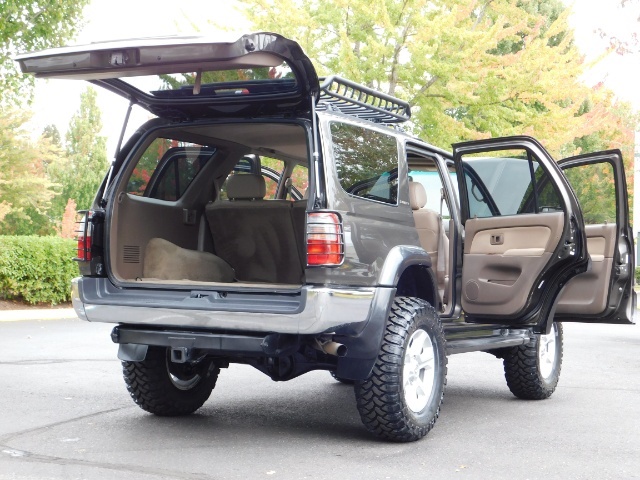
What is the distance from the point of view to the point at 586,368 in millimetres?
10203

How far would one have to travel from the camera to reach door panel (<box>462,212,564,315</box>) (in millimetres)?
7250

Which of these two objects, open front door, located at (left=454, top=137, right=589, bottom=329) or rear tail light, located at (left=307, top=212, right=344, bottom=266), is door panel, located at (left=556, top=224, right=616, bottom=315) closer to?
open front door, located at (left=454, top=137, right=589, bottom=329)

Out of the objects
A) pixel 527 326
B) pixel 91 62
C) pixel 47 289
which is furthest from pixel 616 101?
pixel 91 62

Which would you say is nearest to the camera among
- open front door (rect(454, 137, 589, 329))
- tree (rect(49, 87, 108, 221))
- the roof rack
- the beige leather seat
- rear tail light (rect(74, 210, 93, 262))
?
the roof rack

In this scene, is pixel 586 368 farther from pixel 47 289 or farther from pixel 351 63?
pixel 351 63

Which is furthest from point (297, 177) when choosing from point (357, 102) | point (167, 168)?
point (357, 102)

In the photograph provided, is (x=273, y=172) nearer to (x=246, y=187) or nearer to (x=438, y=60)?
(x=246, y=187)

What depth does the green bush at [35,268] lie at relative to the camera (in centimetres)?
1643

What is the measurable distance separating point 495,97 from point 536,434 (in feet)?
51.4

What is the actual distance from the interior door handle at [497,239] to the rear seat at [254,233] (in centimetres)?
162

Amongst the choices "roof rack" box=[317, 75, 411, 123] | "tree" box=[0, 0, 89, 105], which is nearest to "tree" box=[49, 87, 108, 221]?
"tree" box=[0, 0, 89, 105]

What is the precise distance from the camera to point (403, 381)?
5.75 meters

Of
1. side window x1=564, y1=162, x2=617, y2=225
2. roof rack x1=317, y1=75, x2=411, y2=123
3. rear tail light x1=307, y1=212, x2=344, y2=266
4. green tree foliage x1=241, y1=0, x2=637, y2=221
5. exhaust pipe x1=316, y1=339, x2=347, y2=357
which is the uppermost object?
green tree foliage x1=241, y1=0, x2=637, y2=221

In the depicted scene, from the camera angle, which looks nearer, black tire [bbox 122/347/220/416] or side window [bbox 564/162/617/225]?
black tire [bbox 122/347/220/416]
